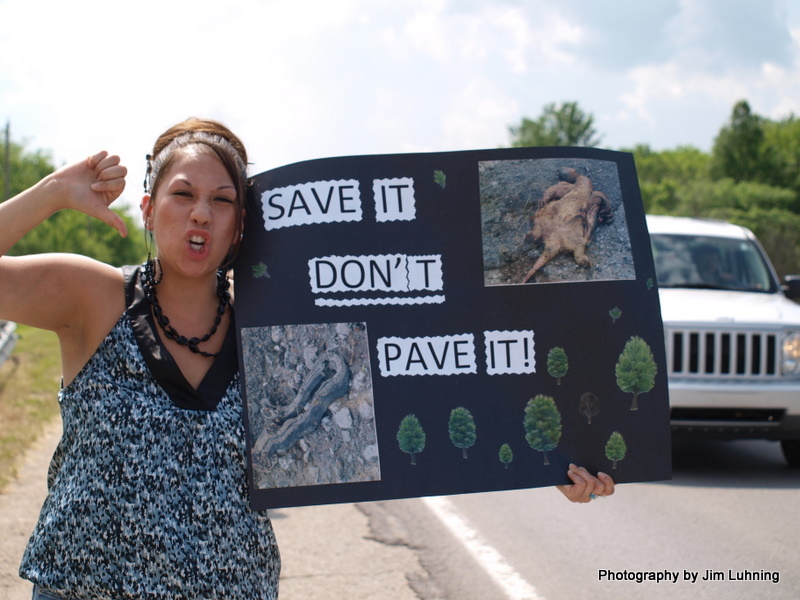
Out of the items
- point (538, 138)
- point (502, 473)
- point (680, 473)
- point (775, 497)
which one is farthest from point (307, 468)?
point (538, 138)

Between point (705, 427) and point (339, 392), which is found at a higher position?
point (339, 392)

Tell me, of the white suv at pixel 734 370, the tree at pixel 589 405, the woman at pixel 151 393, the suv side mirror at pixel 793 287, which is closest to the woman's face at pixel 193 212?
the woman at pixel 151 393

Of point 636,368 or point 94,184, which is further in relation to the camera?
point 636,368

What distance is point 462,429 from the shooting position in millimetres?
2520

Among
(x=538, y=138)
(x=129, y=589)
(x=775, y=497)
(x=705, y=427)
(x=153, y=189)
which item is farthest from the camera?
(x=538, y=138)

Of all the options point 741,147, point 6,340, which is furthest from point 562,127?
point 6,340

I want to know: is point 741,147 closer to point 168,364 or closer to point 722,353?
point 722,353

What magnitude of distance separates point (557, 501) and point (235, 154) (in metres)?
5.43

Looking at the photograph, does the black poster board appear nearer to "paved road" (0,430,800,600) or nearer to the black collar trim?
the black collar trim

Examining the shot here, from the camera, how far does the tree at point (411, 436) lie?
Answer: 2.47 metres

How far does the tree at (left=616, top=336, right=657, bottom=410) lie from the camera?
2594 millimetres

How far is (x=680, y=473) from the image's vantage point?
7.96m

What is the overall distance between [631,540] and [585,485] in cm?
369

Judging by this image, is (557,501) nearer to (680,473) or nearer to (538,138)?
(680,473)
